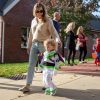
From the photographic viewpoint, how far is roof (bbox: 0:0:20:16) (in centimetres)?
2459

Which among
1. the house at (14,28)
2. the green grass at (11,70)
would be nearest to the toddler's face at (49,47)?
the green grass at (11,70)

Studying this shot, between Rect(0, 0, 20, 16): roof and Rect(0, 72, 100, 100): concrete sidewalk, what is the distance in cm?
1460

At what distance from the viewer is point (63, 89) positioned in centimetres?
844

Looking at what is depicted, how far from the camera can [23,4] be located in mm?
26344

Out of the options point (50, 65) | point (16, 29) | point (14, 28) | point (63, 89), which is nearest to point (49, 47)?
point (50, 65)

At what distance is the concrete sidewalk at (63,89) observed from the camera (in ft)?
24.7

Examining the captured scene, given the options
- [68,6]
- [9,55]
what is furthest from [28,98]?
[68,6]

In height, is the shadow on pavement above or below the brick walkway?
below

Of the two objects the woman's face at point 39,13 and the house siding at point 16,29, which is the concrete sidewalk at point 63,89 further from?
the house siding at point 16,29

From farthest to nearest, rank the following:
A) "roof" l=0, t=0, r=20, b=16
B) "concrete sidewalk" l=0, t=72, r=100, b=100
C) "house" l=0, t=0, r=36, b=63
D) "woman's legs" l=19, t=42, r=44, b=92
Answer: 1. "roof" l=0, t=0, r=20, b=16
2. "house" l=0, t=0, r=36, b=63
3. "woman's legs" l=19, t=42, r=44, b=92
4. "concrete sidewalk" l=0, t=72, r=100, b=100

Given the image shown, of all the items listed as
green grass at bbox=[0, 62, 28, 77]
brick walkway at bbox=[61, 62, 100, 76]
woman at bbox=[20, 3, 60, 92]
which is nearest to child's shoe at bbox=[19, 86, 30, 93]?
woman at bbox=[20, 3, 60, 92]

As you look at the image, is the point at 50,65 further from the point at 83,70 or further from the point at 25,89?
the point at 83,70

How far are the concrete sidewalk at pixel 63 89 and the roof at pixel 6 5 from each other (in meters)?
14.6

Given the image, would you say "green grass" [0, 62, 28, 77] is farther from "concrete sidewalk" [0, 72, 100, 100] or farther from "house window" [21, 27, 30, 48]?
"house window" [21, 27, 30, 48]
